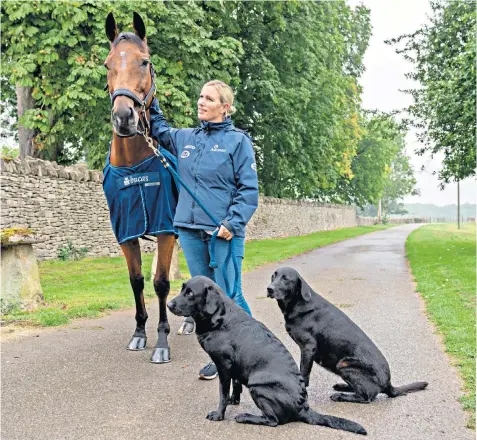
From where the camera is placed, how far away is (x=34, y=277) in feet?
26.3

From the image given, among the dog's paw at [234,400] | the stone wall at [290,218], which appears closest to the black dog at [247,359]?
the dog's paw at [234,400]

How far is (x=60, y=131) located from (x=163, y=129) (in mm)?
11472

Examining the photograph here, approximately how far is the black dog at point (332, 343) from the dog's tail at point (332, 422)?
0.58 m

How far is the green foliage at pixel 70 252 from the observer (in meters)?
15.0

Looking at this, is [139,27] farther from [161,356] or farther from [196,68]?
[196,68]

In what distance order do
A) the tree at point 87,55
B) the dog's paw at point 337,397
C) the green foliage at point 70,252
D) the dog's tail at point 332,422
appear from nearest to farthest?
1. the dog's tail at point 332,422
2. the dog's paw at point 337,397
3. the tree at point 87,55
4. the green foliage at point 70,252

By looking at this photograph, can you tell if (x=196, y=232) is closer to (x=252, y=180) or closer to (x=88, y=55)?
(x=252, y=180)

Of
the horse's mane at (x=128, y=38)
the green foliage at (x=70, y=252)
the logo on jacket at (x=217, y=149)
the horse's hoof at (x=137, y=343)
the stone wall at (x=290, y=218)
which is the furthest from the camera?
the stone wall at (x=290, y=218)

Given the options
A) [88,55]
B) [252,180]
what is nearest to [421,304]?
[252,180]

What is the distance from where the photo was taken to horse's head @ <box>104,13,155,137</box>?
463 centimetres

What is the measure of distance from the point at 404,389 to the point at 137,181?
3242 mm

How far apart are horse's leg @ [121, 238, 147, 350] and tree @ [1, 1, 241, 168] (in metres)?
8.21

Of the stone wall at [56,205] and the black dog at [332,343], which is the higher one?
the stone wall at [56,205]

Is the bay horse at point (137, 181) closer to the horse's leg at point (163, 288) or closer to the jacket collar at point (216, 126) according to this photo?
the horse's leg at point (163, 288)
